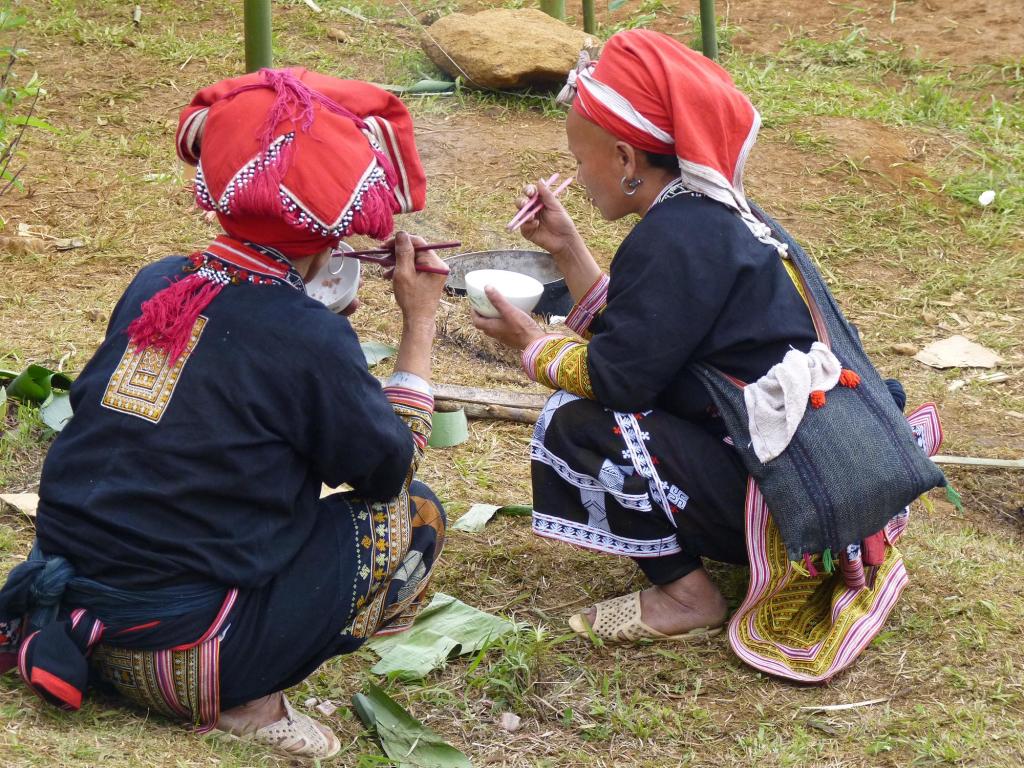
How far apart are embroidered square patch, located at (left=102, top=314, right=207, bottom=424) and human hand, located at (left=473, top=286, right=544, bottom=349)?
1067 mm

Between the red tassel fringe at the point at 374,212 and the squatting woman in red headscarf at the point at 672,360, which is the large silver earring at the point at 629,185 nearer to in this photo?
the squatting woman in red headscarf at the point at 672,360

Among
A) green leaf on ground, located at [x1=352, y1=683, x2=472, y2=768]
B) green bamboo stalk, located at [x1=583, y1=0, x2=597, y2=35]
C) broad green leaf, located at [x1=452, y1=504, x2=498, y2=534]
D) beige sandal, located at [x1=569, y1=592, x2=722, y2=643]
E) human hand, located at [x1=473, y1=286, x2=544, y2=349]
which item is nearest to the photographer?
green leaf on ground, located at [x1=352, y1=683, x2=472, y2=768]

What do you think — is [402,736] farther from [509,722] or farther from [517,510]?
[517,510]

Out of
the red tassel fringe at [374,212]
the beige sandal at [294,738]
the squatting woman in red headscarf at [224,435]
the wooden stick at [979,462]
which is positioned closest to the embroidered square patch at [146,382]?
the squatting woman in red headscarf at [224,435]

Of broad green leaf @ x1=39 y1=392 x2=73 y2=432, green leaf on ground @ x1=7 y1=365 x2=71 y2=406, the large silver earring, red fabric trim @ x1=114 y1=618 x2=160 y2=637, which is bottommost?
broad green leaf @ x1=39 y1=392 x2=73 y2=432

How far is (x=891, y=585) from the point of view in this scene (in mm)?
3021

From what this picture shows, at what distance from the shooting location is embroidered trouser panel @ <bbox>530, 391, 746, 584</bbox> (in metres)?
2.79

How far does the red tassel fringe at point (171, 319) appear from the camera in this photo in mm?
2125

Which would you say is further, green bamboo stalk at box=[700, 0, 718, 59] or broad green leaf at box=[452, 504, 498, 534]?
green bamboo stalk at box=[700, 0, 718, 59]

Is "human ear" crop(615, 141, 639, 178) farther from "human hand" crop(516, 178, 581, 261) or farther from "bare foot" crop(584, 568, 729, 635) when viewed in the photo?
"bare foot" crop(584, 568, 729, 635)

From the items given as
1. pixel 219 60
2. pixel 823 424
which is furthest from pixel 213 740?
pixel 219 60

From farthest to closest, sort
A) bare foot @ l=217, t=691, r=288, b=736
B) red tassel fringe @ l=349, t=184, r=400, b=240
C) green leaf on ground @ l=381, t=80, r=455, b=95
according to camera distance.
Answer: green leaf on ground @ l=381, t=80, r=455, b=95 < bare foot @ l=217, t=691, r=288, b=736 < red tassel fringe @ l=349, t=184, r=400, b=240

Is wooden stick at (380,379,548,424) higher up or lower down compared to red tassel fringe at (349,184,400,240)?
lower down

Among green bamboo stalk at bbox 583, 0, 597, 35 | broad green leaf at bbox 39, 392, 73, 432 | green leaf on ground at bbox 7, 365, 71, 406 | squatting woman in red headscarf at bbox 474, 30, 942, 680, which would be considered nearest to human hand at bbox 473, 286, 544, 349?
squatting woman in red headscarf at bbox 474, 30, 942, 680
